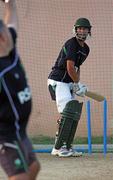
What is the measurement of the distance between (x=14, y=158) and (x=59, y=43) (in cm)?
482

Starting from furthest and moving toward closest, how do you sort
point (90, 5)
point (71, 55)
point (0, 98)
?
point (90, 5), point (71, 55), point (0, 98)

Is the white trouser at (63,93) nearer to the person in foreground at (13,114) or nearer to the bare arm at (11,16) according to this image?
the bare arm at (11,16)

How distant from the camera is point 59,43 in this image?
27.4 ft

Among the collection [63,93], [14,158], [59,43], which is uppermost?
[14,158]

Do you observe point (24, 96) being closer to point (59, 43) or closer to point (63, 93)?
point (63, 93)

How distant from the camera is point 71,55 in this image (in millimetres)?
6973

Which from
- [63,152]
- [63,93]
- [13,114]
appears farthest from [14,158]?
[63,152]

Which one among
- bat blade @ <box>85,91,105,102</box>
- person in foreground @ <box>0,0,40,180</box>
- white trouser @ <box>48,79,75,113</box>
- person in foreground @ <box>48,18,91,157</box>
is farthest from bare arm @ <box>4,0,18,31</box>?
bat blade @ <box>85,91,105,102</box>

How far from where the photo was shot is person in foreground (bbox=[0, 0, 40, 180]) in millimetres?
3662

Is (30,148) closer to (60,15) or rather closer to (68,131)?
(68,131)

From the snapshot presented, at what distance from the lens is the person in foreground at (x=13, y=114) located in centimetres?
366

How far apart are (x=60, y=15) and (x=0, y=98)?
4776mm

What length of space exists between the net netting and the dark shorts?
4695mm

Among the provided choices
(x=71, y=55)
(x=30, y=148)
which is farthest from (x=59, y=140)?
(x=30, y=148)
